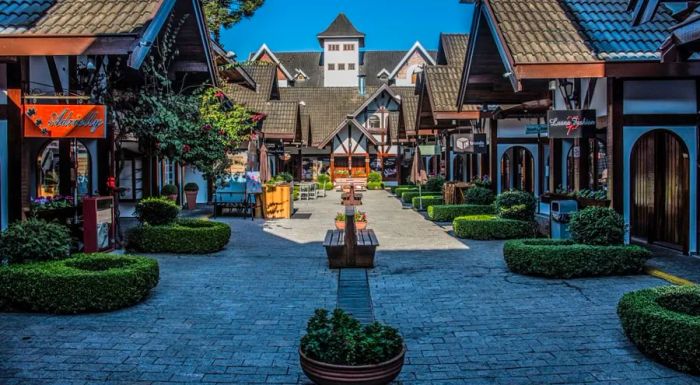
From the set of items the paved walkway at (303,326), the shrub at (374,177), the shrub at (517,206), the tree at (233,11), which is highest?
the tree at (233,11)

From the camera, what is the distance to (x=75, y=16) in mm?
9906

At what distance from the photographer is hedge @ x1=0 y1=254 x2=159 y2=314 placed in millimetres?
6945

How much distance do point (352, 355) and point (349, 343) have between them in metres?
0.09

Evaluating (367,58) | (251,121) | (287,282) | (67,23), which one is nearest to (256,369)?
(287,282)

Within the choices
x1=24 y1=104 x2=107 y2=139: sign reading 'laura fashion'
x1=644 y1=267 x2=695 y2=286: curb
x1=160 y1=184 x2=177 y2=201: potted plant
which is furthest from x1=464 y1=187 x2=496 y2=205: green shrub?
x1=24 y1=104 x2=107 y2=139: sign reading 'laura fashion'

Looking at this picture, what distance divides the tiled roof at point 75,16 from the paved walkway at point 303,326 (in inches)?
158

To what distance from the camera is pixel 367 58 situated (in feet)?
238

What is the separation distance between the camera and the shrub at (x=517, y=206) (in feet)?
45.7

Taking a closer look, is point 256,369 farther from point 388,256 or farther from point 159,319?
point 388,256

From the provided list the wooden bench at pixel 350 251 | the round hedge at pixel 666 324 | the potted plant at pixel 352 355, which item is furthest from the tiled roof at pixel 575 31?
the potted plant at pixel 352 355

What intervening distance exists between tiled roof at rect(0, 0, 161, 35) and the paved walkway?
4.00 m

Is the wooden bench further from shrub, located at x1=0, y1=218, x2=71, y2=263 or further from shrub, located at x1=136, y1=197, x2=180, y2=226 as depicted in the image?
shrub, located at x1=0, y1=218, x2=71, y2=263

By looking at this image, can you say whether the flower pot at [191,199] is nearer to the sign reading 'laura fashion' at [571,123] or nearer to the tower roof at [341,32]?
the sign reading 'laura fashion' at [571,123]

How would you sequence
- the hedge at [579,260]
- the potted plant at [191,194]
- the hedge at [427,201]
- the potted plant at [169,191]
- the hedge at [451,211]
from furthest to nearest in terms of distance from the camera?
the potted plant at [191,194]
the hedge at [427,201]
the potted plant at [169,191]
the hedge at [451,211]
the hedge at [579,260]
